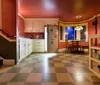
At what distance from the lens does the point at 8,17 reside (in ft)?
12.8

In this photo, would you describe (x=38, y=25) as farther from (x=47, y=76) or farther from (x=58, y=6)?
(x=47, y=76)

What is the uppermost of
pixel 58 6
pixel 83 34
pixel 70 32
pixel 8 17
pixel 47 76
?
pixel 58 6

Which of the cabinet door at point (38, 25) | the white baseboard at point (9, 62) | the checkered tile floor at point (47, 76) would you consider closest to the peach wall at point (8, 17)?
the white baseboard at point (9, 62)

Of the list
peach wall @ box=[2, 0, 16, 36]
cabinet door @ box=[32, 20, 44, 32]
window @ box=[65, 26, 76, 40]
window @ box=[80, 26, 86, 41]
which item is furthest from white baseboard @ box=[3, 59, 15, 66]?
window @ box=[80, 26, 86, 41]

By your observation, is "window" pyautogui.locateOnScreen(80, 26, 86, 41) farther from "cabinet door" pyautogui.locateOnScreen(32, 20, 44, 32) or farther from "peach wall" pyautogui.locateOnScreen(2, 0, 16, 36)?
"peach wall" pyautogui.locateOnScreen(2, 0, 16, 36)

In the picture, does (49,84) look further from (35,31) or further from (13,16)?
(35,31)

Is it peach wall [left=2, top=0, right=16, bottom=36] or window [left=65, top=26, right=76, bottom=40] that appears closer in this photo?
peach wall [left=2, top=0, right=16, bottom=36]

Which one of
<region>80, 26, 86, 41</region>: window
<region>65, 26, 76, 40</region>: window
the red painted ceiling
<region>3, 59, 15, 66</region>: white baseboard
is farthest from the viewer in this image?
<region>65, 26, 76, 40</region>: window

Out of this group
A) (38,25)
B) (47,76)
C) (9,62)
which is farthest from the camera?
(38,25)

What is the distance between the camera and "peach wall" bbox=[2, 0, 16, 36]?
389 cm

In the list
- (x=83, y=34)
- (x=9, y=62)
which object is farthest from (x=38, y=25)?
(x=9, y=62)

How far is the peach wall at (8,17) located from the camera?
3.89 m

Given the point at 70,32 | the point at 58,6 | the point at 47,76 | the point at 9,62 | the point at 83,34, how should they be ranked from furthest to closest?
1. the point at 70,32
2. the point at 83,34
3. the point at 58,6
4. the point at 9,62
5. the point at 47,76

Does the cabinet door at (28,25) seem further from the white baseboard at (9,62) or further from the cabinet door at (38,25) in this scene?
the white baseboard at (9,62)
